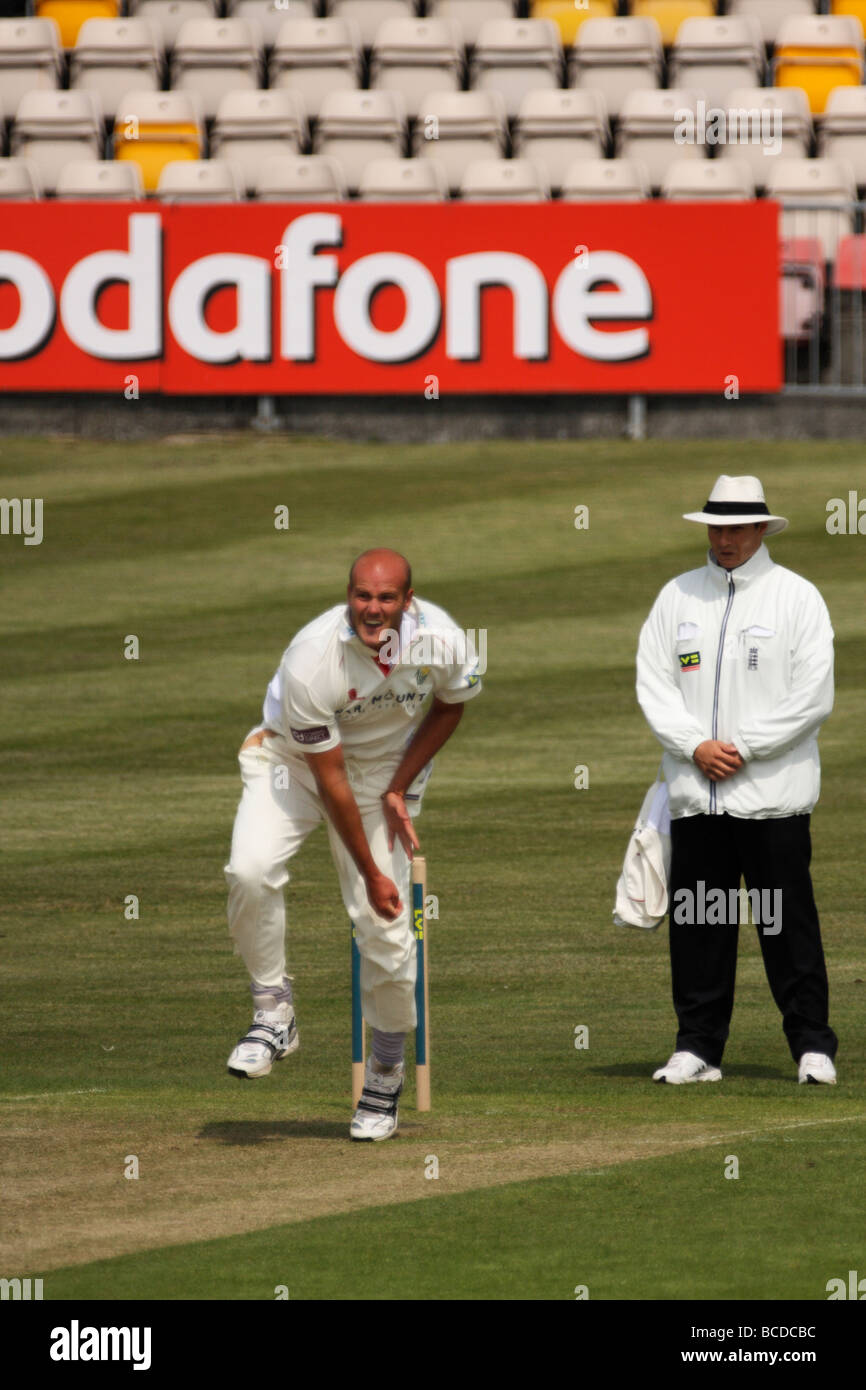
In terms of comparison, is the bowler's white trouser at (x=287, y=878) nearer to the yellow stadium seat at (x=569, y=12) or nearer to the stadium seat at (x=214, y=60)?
the stadium seat at (x=214, y=60)

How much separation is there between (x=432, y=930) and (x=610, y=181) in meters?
14.9

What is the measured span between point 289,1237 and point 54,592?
50.2 feet

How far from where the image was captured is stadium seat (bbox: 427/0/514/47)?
28336 millimetres

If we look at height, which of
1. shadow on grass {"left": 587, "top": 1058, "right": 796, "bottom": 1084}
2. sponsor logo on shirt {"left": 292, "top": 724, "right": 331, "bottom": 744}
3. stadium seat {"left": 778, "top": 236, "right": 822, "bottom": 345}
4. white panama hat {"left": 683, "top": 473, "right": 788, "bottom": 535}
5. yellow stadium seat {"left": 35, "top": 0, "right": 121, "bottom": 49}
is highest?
yellow stadium seat {"left": 35, "top": 0, "right": 121, "bottom": 49}

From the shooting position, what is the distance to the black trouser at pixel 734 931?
887 centimetres

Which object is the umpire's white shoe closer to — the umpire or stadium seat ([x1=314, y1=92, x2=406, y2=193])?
the umpire

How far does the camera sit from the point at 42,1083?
29.8 ft

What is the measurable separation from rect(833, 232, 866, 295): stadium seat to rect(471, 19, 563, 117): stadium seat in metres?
5.55

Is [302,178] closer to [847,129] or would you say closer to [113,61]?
[113,61]

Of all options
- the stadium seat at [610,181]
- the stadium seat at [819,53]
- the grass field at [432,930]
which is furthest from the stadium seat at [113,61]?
the stadium seat at [819,53]

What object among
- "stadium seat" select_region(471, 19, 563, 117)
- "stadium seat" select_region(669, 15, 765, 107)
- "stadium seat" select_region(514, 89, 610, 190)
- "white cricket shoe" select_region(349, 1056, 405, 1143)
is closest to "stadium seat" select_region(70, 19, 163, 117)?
"stadium seat" select_region(471, 19, 563, 117)
